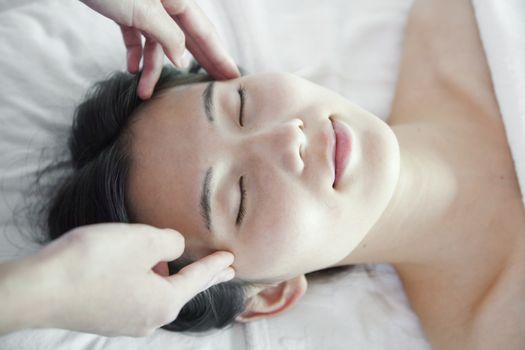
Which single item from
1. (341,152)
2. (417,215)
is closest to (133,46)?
(341,152)

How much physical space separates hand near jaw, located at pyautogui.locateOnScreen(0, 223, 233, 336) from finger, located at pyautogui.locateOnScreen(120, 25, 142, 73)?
1.83 ft

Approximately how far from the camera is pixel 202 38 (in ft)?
3.50

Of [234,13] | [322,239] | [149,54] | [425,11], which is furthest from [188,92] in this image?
[425,11]

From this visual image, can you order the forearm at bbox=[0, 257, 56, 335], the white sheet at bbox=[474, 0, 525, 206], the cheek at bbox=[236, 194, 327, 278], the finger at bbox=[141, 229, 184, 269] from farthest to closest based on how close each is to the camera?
the white sheet at bbox=[474, 0, 525, 206] < the cheek at bbox=[236, 194, 327, 278] < the finger at bbox=[141, 229, 184, 269] < the forearm at bbox=[0, 257, 56, 335]

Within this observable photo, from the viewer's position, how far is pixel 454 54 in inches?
53.1

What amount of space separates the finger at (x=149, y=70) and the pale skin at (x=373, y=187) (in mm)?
32

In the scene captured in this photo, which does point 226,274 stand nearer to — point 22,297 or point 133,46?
point 22,297

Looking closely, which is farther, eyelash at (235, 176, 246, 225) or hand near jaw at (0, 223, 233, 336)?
eyelash at (235, 176, 246, 225)

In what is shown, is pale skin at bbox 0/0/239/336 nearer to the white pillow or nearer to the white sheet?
the white pillow

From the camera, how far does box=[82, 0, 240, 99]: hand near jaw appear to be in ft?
2.97

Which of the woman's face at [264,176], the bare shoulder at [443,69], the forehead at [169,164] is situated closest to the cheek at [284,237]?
the woman's face at [264,176]

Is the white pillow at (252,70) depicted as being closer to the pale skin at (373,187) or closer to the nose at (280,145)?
the pale skin at (373,187)

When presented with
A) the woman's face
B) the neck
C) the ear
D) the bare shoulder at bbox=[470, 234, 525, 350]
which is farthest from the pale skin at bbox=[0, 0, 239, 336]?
the bare shoulder at bbox=[470, 234, 525, 350]

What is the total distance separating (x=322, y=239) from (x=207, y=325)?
40 centimetres
